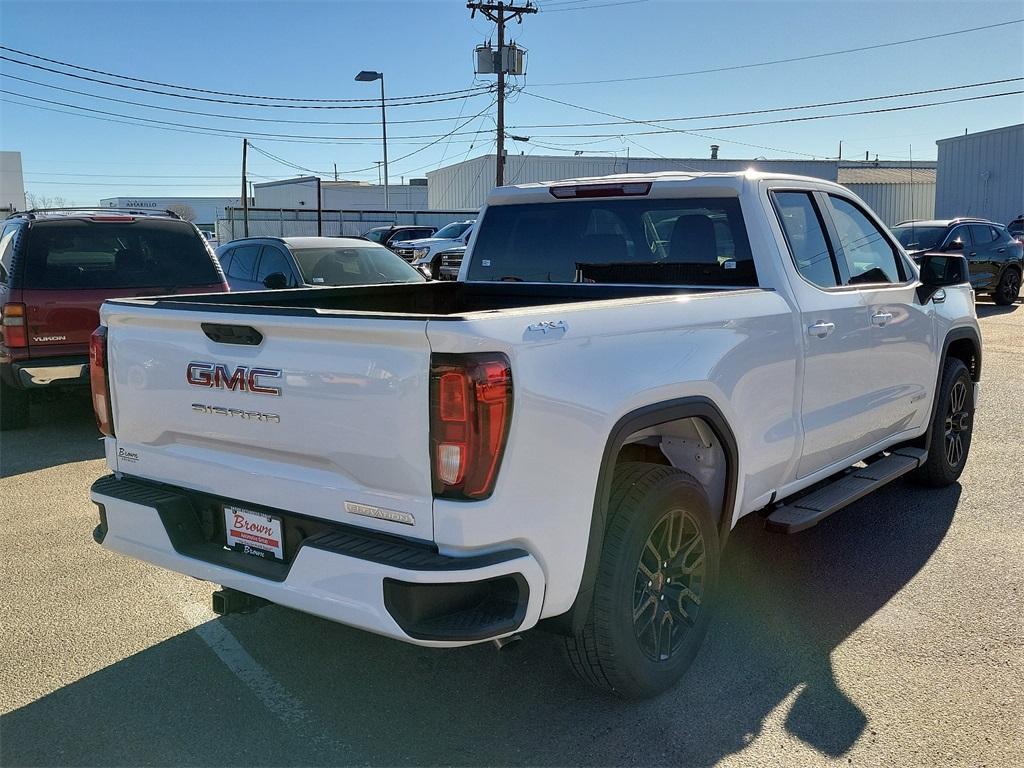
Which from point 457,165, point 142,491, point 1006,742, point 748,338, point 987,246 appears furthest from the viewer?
point 457,165

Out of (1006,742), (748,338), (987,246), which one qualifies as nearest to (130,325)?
(748,338)

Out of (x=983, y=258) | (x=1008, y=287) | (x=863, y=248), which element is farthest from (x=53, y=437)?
(x=1008, y=287)

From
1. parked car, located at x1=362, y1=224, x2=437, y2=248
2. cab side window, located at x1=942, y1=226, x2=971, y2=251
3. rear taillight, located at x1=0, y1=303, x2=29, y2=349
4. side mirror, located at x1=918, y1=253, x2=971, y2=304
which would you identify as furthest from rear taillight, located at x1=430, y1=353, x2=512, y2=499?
parked car, located at x1=362, y1=224, x2=437, y2=248

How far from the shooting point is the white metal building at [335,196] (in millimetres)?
57531

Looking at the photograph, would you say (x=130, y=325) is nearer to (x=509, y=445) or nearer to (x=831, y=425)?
(x=509, y=445)

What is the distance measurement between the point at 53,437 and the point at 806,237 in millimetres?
6520

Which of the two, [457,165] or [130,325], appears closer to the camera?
[130,325]

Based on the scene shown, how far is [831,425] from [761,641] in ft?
3.74

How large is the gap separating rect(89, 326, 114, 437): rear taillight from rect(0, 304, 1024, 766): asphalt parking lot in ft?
3.22

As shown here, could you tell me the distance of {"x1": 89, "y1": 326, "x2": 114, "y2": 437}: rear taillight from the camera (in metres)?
3.54

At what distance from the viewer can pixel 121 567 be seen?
4699 mm

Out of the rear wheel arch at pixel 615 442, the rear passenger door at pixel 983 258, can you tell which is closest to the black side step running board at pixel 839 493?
the rear wheel arch at pixel 615 442

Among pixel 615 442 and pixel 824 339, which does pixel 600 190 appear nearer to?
pixel 824 339

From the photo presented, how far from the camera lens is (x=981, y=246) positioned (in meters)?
18.2
